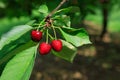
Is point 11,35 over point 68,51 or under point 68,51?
over

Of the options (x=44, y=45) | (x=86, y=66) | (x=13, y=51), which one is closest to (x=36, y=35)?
(x=44, y=45)

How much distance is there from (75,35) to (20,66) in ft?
1.12

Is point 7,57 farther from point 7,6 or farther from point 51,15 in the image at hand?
point 7,6

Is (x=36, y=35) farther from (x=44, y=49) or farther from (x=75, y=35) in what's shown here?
(x=75, y=35)

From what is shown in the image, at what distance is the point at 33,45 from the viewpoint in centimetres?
200

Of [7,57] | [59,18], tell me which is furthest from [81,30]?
[7,57]

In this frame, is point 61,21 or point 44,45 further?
point 61,21

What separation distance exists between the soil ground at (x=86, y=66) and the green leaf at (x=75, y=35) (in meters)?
4.40

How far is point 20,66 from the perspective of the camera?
6.37ft

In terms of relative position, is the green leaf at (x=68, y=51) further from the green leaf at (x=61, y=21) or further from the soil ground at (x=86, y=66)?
the soil ground at (x=86, y=66)

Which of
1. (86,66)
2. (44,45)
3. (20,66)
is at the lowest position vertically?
(86,66)

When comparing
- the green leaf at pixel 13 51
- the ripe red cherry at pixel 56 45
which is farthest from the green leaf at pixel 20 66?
the ripe red cherry at pixel 56 45

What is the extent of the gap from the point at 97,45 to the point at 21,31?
6.99 metres

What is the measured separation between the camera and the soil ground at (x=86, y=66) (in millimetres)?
6695
